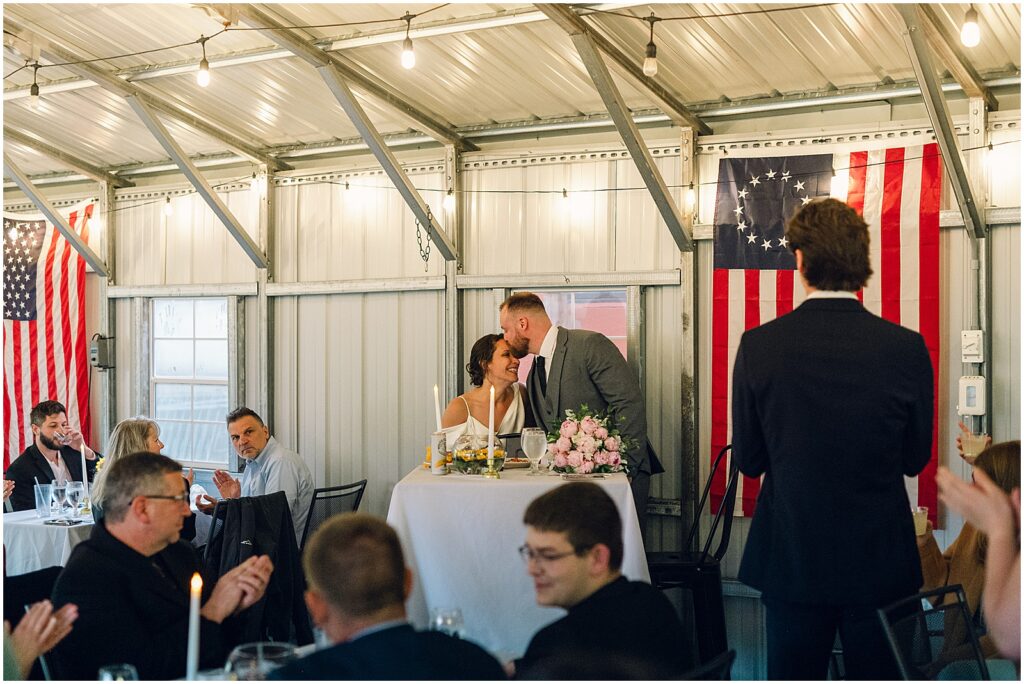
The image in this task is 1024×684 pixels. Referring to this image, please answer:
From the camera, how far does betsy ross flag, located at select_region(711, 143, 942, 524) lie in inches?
219

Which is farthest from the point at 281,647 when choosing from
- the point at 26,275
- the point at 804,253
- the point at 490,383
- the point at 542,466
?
the point at 26,275

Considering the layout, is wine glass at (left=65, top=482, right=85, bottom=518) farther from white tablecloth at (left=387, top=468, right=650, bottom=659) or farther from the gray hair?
white tablecloth at (left=387, top=468, right=650, bottom=659)

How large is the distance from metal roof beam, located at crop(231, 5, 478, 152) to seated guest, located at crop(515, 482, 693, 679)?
367 centimetres

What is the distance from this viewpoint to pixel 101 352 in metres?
8.32

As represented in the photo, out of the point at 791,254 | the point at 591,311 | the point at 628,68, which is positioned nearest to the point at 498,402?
the point at 591,311

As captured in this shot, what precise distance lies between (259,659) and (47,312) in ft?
24.5

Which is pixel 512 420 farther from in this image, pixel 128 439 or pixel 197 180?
pixel 197 180

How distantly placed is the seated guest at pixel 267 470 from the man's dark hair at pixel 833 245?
3.89m

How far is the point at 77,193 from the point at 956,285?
7.09m

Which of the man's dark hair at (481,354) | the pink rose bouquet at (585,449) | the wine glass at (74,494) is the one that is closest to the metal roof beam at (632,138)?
the man's dark hair at (481,354)

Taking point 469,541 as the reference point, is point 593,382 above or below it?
above

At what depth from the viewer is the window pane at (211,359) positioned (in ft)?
26.3

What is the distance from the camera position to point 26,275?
28.1ft

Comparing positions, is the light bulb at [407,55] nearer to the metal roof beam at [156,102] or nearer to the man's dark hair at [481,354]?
the man's dark hair at [481,354]
